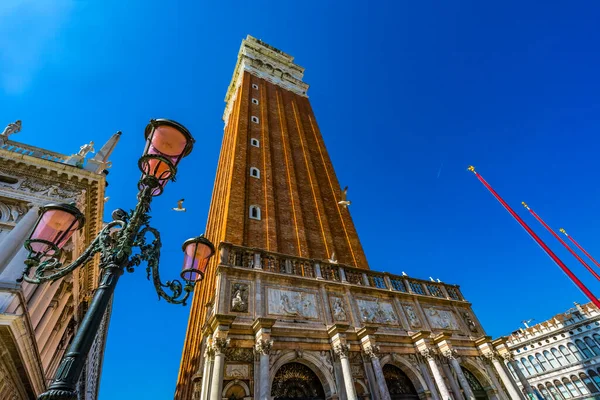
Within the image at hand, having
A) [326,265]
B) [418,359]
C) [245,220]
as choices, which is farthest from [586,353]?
[245,220]

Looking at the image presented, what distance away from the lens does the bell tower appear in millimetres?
15383

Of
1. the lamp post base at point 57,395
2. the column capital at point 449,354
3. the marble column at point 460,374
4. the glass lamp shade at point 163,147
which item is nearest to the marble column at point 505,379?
the marble column at point 460,374

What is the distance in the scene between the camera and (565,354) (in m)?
39.7

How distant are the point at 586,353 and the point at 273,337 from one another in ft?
160

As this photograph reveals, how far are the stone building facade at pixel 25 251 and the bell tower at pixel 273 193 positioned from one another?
18.9ft

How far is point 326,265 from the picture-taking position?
43.2 feet

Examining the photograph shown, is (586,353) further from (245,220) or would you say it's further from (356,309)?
(245,220)

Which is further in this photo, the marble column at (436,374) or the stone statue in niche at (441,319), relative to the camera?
the stone statue in niche at (441,319)

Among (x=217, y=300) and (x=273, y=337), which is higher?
(x=217, y=300)

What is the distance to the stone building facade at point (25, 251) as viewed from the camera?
9.97 metres

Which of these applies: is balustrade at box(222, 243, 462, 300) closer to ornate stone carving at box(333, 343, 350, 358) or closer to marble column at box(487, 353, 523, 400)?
ornate stone carving at box(333, 343, 350, 358)

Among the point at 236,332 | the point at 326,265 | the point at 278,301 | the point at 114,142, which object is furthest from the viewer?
the point at 114,142

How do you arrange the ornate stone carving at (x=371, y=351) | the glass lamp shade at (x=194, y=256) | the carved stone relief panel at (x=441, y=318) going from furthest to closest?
the carved stone relief panel at (x=441, y=318), the ornate stone carving at (x=371, y=351), the glass lamp shade at (x=194, y=256)

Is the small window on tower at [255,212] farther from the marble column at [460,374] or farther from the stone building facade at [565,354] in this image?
the stone building facade at [565,354]
